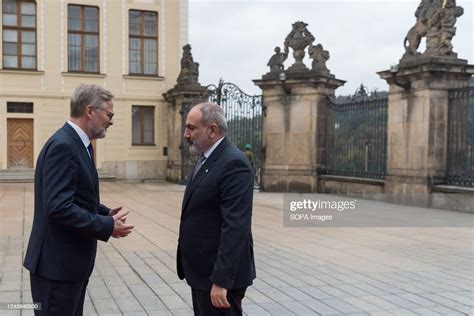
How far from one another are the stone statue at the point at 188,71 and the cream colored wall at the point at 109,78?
3005 mm

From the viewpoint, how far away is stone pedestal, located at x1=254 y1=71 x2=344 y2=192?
16.5 metres

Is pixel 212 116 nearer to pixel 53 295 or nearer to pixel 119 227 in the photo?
pixel 119 227

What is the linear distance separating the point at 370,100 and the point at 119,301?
11400 mm

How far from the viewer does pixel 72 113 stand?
10.2ft

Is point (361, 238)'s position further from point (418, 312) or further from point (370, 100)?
point (370, 100)

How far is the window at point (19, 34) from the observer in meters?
23.2

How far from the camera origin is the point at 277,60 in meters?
17.3

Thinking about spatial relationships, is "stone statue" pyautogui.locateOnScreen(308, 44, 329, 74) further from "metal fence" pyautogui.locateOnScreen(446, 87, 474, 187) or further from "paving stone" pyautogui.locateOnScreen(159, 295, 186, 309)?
"paving stone" pyautogui.locateOnScreen(159, 295, 186, 309)

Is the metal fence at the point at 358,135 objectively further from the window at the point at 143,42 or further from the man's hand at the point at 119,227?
the man's hand at the point at 119,227

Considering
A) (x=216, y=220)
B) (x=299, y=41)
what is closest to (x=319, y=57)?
(x=299, y=41)

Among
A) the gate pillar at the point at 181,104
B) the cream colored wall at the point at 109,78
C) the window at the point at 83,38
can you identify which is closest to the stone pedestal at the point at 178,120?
the gate pillar at the point at 181,104

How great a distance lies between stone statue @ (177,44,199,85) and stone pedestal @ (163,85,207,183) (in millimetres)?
312

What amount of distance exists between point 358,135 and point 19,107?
1512 centimetres

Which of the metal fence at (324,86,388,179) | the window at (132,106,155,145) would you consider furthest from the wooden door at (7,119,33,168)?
the metal fence at (324,86,388,179)
